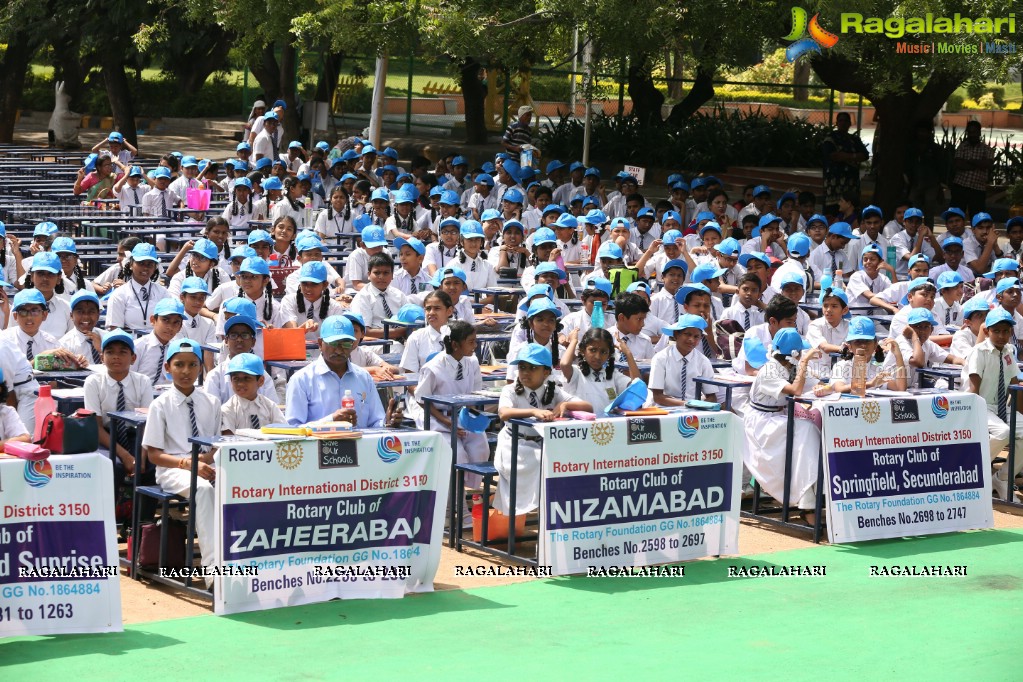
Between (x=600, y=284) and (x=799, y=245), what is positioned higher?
(x=799, y=245)

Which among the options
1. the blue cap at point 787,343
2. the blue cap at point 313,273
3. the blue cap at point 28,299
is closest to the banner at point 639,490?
the blue cap at point 787,343

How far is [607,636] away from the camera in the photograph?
28.8ft

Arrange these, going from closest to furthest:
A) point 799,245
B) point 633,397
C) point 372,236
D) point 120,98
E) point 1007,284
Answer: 1. point 633,397
2. point 1007,284
3. point 372,236
4. point 799,245
5. point 120,98

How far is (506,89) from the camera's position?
35.8 m

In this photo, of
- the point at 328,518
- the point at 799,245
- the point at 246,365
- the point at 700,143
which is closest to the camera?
the point at 328,518

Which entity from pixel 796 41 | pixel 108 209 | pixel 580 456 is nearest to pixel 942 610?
pixel 580 456

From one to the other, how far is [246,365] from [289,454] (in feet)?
3.45

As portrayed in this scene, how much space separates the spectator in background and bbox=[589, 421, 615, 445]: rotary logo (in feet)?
53.6

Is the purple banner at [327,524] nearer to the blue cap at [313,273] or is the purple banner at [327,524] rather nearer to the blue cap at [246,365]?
the blue cap at [246,365]

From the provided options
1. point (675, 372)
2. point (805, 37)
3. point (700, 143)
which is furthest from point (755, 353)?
point (700, 143)

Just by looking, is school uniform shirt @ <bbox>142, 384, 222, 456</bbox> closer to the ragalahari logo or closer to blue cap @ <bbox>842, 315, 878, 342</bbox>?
blue cap @ <bbox>842, 315, 878, 342</bbox>

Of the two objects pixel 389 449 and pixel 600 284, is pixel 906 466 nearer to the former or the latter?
pixel 389 449

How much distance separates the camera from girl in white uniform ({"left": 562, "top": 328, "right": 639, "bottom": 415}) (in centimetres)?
1093

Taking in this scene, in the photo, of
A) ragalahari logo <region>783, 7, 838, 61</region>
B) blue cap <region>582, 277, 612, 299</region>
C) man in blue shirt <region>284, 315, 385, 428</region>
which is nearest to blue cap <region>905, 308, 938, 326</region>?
blue cap <region>582, 277, 612, 299</region>
